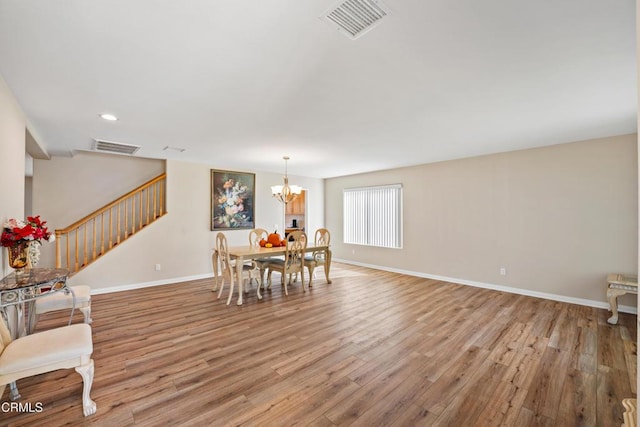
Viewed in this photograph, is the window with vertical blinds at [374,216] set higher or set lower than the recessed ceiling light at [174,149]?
lower

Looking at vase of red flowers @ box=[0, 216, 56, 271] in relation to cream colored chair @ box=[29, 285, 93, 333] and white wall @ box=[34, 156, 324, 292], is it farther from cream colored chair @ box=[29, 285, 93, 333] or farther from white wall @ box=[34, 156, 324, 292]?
white wall @ box=[34, 156, 324, 292]

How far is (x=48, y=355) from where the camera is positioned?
1.64 metres

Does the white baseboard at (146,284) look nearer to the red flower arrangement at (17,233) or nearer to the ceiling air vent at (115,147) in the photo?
the ceiling air vent at (115,147)

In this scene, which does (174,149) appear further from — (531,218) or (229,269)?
(531,218)

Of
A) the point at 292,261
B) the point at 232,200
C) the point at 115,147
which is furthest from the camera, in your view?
the point at 232,200

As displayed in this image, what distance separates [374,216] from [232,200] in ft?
11.3

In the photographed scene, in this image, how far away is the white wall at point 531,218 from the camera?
3.74 meters

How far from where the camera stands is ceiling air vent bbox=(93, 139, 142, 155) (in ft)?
13.4

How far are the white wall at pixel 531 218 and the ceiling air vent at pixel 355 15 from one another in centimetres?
423

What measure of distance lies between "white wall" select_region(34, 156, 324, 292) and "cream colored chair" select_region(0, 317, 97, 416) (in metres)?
3.14

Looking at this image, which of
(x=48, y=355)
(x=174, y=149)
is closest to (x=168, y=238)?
(x=174, y=149)

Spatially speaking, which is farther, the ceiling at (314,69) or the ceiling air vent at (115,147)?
the ceiling air vent at (115,147)

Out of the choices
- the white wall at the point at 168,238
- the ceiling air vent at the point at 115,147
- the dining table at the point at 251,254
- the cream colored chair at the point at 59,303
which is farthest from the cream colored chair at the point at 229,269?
the ceiling air vent at the point at 115,147

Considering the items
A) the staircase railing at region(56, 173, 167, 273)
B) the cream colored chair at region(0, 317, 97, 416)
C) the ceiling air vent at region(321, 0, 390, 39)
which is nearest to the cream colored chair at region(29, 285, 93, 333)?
the cream colored chair at region(0, 317, 97, 416)
